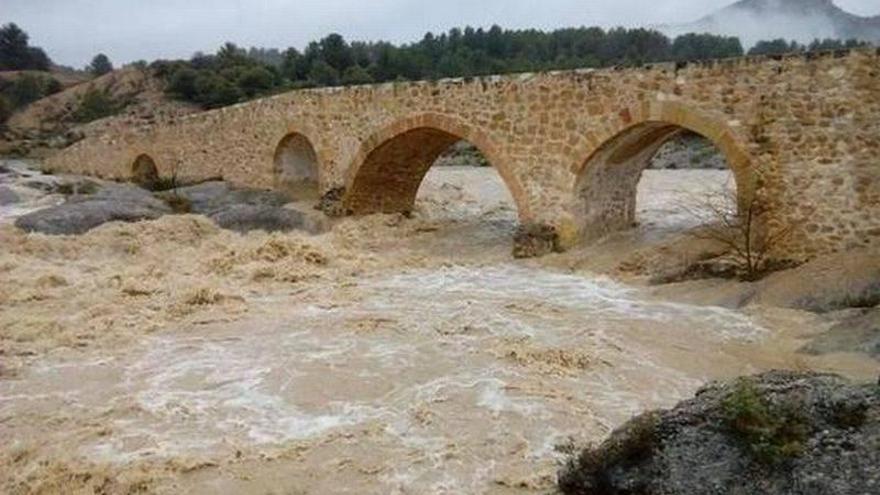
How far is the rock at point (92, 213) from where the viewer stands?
14312 mm

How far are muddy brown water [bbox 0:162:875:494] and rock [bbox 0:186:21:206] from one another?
8.04 meters

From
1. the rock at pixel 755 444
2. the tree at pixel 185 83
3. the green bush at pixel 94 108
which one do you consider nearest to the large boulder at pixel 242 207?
the rock at pixel 755 444

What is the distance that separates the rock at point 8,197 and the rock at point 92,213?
2972 millimetres

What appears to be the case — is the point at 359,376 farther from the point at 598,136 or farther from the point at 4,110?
the point at 4,110

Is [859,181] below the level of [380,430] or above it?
above

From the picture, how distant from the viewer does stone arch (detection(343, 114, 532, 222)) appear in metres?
13.5

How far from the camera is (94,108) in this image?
44125 millimetres

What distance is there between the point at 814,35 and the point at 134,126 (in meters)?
110

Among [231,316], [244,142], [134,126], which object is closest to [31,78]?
[134,126]

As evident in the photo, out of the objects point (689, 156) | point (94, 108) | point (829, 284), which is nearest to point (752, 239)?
point (829, 284)

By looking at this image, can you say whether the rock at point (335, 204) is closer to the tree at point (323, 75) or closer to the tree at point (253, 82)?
the tree at point (253, 82)

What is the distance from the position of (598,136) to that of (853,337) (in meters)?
5.10

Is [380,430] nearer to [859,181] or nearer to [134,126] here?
[859,181]

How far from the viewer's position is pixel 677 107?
10.9 m
